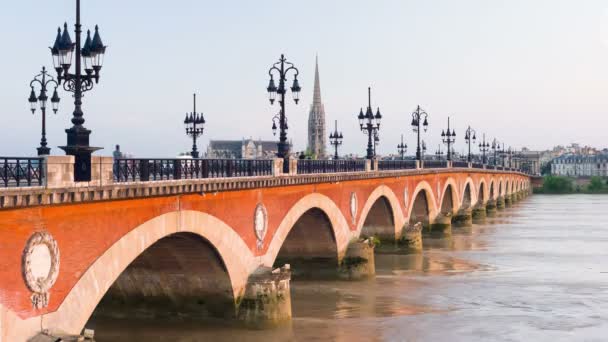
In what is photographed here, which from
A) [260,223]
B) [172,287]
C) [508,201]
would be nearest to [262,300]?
[260,223]

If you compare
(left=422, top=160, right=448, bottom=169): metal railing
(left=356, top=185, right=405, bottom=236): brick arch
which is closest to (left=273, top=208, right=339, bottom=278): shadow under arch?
(left=356, top=185, right=405, bottom=236): brick arch

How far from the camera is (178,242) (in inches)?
874

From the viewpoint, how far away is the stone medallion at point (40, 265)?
13922mm

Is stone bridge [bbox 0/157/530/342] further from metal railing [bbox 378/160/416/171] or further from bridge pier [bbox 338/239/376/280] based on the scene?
metal railing [bbox 378/160/416/171]

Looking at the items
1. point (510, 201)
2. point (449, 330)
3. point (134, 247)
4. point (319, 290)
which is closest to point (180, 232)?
point (134, 247)

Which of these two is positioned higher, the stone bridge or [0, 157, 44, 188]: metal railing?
[0, 157, 44, 188]: metal railing

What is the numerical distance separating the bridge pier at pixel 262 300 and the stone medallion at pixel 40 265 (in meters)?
9.66

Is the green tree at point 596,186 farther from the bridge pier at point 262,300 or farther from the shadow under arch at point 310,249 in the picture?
the bridge pier at point 262,300

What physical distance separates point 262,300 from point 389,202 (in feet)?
65.7

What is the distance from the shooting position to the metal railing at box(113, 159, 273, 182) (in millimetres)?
17359

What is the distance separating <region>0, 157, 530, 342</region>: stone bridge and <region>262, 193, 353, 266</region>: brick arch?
0.05 meters

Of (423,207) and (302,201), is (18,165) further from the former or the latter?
(423,207)

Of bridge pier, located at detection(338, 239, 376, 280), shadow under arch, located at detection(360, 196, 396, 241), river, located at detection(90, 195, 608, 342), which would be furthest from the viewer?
shadow under arch, located at detection(360, 196, 396, 241)

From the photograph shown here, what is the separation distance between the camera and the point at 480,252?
4591cm
